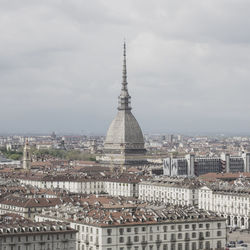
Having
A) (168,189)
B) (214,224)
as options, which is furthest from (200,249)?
(168,189)

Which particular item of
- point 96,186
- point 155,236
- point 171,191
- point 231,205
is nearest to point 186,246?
point 155,236

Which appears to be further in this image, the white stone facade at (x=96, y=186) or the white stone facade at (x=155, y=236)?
the white stone facade at (x=96, y=186)

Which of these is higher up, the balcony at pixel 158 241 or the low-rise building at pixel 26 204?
the low-rise building at pixel 26 204

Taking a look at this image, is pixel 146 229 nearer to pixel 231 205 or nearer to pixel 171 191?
pixel 231 205

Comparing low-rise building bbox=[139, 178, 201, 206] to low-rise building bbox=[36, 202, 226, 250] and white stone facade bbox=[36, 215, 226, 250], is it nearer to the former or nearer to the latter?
low-rise building bbox=[36, 202, 226, 250]

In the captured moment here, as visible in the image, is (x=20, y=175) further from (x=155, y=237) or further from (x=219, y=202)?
(x=155, y=237)

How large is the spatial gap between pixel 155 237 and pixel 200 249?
14.8 ft

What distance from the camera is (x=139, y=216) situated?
80.4m

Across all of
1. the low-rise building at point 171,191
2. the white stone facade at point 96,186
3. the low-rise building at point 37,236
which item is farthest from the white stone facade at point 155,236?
the white stone facade at point 96,186

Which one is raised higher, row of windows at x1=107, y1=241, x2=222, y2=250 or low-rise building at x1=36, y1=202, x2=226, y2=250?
low-rise building at x1=36, y1=202, x2=226, y2=250

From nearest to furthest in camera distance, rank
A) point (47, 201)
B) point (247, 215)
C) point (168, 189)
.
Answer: point (47, 201) < point (247, 215) < point (168, 189)

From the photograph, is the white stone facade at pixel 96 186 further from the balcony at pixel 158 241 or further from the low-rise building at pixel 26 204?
the balcony at pixel 158 241

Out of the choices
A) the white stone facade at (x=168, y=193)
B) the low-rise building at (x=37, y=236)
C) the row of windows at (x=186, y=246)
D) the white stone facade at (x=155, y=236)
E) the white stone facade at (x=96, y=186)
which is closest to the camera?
the low-rise building at (x=37, y=236)

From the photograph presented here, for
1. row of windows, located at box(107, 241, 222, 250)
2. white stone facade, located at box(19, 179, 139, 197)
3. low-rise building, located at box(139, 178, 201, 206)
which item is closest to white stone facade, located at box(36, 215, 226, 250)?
row of windows, located at box(107, 241, 222, 250)
